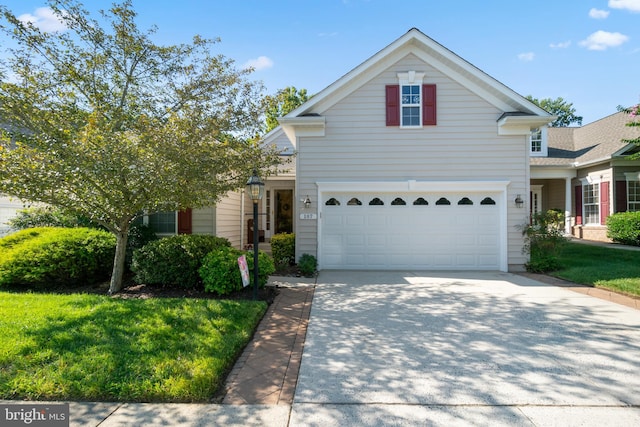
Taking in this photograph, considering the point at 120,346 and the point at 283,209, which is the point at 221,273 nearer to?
the point at 120,346

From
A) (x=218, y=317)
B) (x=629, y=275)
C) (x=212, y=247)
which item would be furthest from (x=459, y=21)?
(x=218, y=317)

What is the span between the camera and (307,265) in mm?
8875

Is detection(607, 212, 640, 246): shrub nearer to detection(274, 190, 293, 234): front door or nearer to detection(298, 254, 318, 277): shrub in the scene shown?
detection(298, 254, 318, 277): shrub

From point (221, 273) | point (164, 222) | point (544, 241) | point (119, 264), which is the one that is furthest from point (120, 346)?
point (544, 241)

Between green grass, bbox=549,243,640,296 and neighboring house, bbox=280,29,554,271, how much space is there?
57.8 inches

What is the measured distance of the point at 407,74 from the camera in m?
9.55

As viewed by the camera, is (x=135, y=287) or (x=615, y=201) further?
(x=615, y=201)

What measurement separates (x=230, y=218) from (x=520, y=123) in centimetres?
923

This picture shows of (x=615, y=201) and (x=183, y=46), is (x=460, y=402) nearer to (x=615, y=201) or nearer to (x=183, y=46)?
(x=183, y=46)

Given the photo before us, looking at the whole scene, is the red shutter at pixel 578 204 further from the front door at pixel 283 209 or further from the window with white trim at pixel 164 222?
the window with white trim at pixel 164 222

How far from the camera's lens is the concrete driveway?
2805mm

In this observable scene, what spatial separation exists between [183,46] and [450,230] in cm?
803

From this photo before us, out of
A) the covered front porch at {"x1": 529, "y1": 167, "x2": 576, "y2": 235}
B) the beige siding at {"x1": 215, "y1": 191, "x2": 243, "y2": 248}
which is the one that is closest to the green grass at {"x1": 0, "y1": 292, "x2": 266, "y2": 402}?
the beige siding at {"x1": 215, "y1": 191, "x2": 243, "y2": 248}

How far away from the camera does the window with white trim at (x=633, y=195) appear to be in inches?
533
